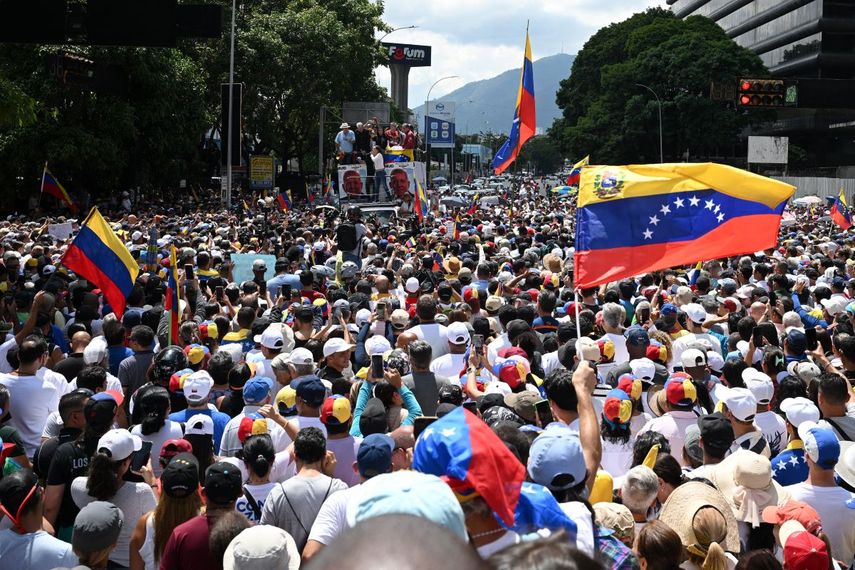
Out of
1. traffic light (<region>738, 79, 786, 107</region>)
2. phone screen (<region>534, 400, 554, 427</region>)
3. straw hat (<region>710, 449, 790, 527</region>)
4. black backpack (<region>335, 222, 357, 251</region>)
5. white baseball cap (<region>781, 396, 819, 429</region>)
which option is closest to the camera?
straw hat (<region>710, 449, 790, 527</region>)

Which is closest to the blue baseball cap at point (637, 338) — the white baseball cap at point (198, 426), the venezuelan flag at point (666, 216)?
the venezuelan flag at point (666, 216)

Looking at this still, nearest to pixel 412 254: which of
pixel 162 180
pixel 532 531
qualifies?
pixel 532 531

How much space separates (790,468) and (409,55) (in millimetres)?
108921

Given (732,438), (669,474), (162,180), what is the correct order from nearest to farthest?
(669,474) → (732,438) → (162,180)

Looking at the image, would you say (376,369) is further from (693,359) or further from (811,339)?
(811,339)

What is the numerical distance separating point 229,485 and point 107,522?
54cm

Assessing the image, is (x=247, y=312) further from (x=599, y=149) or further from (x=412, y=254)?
(x=599, y=149)

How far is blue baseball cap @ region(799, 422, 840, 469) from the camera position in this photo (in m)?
4.45

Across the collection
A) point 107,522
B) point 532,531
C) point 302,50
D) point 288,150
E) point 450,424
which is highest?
point 302,50

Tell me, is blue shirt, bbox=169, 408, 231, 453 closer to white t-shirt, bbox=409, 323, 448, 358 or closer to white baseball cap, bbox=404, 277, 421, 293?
white t-shirt, bbox=409, 323, 448, 358

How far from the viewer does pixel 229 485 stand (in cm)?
414

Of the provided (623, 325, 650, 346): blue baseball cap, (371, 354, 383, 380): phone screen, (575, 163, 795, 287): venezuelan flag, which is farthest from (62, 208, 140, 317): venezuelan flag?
(623, 325, 650, 346): blue baseball cap

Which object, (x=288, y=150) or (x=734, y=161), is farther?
(x=734, y=161)

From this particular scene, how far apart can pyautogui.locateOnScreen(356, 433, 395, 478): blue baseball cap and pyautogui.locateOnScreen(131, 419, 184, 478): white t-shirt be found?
1.42m
